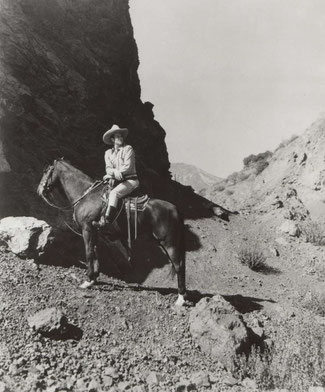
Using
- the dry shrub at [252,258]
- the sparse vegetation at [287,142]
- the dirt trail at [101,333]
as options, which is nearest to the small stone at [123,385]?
the dirt trail at [101,333]

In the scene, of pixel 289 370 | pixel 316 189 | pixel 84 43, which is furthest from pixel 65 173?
pixel 316 189

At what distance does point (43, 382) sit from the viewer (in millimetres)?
4926

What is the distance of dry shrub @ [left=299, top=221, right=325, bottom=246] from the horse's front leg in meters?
9.62

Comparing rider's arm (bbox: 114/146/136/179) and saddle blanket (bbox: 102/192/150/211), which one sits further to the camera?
saddle blanket (bbox: 102/192/150/211)

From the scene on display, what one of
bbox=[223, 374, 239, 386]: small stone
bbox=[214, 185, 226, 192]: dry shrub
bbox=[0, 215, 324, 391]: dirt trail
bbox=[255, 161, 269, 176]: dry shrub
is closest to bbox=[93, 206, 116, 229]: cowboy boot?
bbox=[0, 215, 324, 391]: dirt trail

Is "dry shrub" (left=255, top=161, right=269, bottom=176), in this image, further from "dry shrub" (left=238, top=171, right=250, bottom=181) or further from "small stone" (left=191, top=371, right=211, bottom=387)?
"small stone" (left=191, top=371, right=211, bottom=387)

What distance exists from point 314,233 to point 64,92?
10.8 m

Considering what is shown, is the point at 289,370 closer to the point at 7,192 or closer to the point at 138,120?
the point at 7,192

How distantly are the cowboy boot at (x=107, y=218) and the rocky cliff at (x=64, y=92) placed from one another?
2.63 m

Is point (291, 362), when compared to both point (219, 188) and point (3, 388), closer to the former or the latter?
point (3, 388)

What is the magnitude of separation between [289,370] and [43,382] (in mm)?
3778

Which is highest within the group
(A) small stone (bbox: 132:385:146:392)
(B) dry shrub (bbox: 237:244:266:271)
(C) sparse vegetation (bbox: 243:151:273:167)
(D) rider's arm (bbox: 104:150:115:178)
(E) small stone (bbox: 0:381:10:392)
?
(C) sparse vegetation (bbox: 243:151:273:167)

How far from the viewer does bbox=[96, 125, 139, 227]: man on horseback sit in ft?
26.2

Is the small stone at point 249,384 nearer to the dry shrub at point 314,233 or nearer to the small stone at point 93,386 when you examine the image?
the small stone at point 93,386
